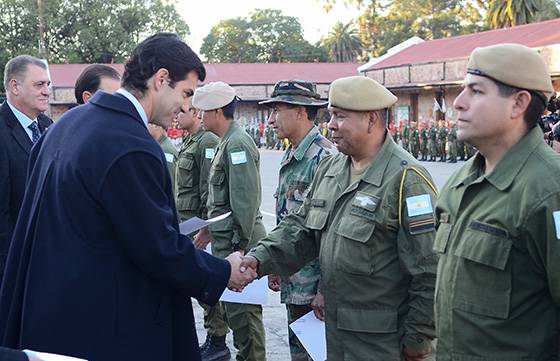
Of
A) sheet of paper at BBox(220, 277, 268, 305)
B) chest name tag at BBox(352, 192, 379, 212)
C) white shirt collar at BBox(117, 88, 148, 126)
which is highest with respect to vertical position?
white shirt collar at BBox(117, 88, 148, 126)

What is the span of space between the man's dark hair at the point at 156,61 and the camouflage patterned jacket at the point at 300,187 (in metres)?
1.70

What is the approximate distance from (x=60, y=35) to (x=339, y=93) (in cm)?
5843

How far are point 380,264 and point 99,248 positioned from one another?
4.36 ft

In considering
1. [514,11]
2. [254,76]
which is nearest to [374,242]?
[254,76]

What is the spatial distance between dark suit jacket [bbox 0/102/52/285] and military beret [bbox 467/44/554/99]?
3.11 meters

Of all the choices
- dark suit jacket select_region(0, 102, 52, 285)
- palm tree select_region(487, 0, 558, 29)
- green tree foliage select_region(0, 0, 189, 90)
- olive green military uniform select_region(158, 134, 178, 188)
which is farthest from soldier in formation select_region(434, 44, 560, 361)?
green tree foliage select_region(0, 0, 189, 90)

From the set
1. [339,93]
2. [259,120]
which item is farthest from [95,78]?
[259,120]

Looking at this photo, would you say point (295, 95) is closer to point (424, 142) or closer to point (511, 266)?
point (511, 266)

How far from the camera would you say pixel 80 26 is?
190 feet

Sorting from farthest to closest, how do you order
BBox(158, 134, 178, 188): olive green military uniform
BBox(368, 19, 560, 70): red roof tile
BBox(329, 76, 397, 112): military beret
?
BBox(368, 19, 560, 70): red roof tile, BBox(158, 134, 178, 188): olive green military uniform, BBox(329, 76, 397, 112): military beret

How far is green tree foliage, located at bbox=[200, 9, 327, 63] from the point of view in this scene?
3228 inches

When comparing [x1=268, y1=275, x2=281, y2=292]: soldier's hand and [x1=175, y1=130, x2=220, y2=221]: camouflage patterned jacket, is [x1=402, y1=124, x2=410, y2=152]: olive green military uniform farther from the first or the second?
[x1=268, y1=275, x2=281, y2=292]: soldier's hand

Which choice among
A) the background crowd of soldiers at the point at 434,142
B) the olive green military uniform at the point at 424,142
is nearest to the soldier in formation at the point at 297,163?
the background crowd of soldiers at the point at 434,142

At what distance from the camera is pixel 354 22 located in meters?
76.8
